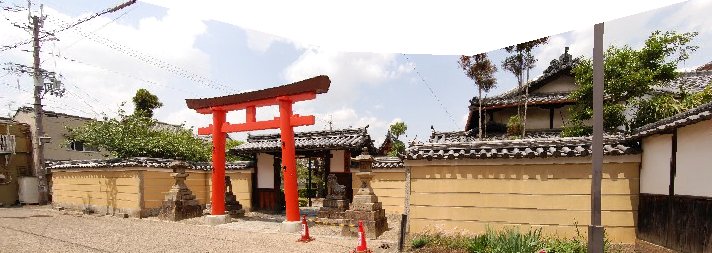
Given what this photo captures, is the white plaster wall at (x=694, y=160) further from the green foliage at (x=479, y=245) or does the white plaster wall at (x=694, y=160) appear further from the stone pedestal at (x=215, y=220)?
the stone pedestal at (x=215, y=220)

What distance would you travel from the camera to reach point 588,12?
1203 mm

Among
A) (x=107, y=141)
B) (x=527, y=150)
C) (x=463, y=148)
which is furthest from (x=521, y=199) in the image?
(x=107, y=141)

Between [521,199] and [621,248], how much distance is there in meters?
2.04

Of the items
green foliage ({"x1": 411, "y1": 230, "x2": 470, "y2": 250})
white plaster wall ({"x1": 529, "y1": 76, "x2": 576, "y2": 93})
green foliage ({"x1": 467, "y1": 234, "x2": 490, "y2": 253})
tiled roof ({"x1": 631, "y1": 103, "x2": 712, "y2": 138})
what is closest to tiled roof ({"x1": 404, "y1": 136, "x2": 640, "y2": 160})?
tiled roof ({"x1": 631, "y1": 103, "x2": 712, "y2": 138})

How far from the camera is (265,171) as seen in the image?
59.6 ft

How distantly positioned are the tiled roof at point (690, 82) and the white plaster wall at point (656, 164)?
10526 millimetres

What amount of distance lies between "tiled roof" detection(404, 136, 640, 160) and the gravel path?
2.48 metres

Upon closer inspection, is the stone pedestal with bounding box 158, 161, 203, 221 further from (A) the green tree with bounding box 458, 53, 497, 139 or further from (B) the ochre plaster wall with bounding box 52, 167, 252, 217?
(A) the green tree with bounding box 458, 53, 497, 139

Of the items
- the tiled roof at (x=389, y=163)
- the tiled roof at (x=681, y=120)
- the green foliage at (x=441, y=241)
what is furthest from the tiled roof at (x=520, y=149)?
the tiled roof at (x=389, y=163)

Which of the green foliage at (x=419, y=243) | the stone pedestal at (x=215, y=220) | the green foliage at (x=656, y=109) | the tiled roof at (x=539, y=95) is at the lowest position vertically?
the stone pedestal at (x=215, y=220)

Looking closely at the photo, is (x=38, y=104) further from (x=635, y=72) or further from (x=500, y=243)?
(x=635, y=72)

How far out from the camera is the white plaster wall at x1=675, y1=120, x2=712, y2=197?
578 centimetres

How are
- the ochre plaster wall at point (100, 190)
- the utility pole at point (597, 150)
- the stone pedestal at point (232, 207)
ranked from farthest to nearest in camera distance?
the ochre plaster wall at point (100, 190), the stone pedestal at point (232, 207), the utility pole at point (597, 150)

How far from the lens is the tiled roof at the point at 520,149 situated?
316 inches
